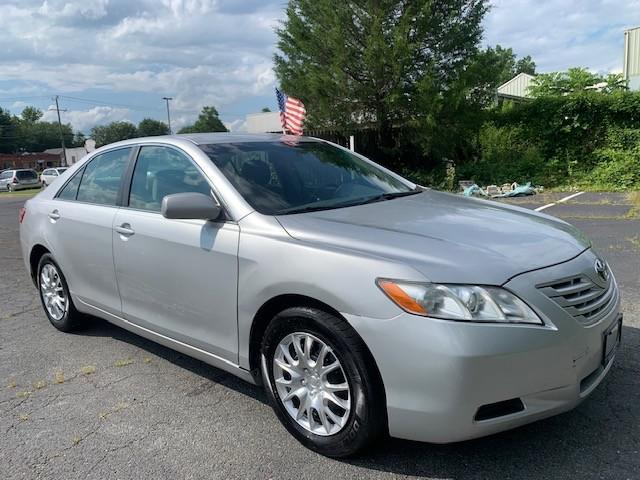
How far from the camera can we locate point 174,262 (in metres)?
3.43

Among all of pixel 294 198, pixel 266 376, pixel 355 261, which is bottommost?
pixel 266 376

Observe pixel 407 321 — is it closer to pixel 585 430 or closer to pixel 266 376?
pixel 266 376

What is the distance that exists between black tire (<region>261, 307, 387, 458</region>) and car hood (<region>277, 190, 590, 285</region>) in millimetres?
382

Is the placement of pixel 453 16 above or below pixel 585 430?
above

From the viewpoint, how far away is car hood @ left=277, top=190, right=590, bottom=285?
2482 millimetres

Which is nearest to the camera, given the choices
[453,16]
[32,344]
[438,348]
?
[438,348]

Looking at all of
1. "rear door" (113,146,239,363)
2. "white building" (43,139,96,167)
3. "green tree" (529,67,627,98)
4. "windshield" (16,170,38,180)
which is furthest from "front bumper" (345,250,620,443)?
"windshield" (16,170,38,180)

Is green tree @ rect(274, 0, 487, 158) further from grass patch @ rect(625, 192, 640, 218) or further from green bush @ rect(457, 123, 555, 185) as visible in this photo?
grass patch @ rect(625, 192, 640, 218)

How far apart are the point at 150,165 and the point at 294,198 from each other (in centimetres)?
123

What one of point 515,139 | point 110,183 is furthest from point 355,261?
point 515,139

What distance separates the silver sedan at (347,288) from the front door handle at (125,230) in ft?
0.07

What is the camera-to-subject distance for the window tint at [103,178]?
13.8 feet

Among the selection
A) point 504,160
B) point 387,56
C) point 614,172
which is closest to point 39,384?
point 387,56

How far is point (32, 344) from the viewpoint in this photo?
473cm
